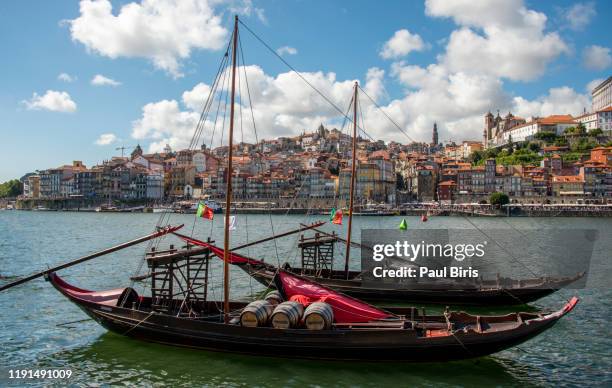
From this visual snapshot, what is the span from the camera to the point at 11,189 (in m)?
172

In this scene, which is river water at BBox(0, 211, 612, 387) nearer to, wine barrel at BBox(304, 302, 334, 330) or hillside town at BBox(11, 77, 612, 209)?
wine barrel at BBox(304, 302, 334, 330)

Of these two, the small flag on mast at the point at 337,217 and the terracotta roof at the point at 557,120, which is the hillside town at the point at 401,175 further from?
the small flag on mast at the point at 337,217

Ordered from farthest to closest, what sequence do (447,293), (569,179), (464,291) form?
1. (569,179)
2. (447,293)
3. (464,291)

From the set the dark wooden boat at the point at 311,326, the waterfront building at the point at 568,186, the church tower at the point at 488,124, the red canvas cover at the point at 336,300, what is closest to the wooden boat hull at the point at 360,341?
the dark wooden boat at the point at 311,326

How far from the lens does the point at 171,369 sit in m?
13.3

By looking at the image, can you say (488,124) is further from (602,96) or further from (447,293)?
(447,293)

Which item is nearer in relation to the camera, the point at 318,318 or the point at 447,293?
the point at 318,318

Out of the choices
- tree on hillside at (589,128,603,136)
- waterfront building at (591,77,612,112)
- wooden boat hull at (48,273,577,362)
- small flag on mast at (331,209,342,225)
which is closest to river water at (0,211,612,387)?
wooden boat hull at (48,273,577,362)

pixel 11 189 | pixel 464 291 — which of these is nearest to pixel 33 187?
pixel 11 189

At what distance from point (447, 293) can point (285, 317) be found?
8782 mm

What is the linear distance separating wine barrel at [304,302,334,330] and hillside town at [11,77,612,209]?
90052 millimetres

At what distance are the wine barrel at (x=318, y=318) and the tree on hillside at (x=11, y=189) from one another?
599 ft

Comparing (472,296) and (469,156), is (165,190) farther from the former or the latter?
(472,296)

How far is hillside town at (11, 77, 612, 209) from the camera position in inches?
4540
